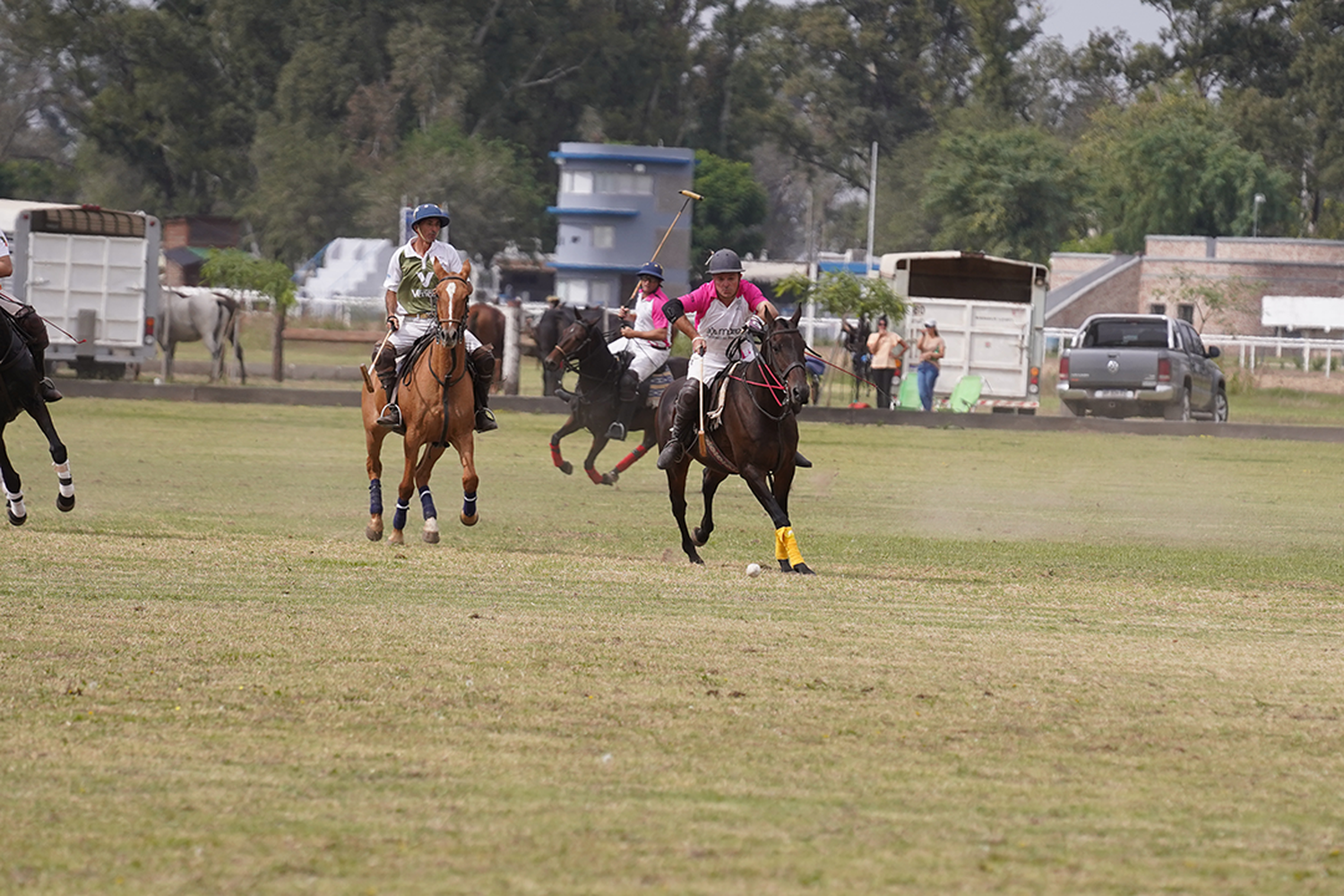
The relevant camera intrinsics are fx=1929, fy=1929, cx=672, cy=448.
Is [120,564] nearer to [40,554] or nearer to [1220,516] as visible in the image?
[40,554]

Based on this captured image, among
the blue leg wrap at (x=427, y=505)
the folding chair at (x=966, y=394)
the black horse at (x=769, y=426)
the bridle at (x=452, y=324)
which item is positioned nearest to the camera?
the black horse at (x=769, y=426)

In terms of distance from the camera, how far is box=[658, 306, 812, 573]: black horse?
509 inches

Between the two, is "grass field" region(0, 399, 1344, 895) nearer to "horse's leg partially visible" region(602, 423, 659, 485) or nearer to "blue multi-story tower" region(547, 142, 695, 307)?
"horse's leg partially visible" region(602, 423, 659, 485)

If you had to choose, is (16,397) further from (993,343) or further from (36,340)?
(993,343)

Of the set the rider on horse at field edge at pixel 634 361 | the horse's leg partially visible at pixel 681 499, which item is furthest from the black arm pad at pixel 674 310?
the rider on horse at field edge at pixel 634 361

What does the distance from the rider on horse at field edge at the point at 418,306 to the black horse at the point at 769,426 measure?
6.69ft

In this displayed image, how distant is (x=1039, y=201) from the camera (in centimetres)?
8794

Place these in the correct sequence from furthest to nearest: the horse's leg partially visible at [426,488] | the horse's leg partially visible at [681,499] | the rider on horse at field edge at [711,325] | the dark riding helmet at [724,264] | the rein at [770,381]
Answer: the horse's leg partially visible at [426,488] → the horse's leg partially visible at [681,499] → the rider on horse at field edge at [711,325] → the dark riding helmet at [724,264] → the rein at [770,381]

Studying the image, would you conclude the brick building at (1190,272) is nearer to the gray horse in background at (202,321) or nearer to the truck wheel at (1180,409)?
the truck wheel at (1180,409)

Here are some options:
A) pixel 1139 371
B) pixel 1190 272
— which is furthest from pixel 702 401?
pixel 1190 272

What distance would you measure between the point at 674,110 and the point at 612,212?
17486 millimetres

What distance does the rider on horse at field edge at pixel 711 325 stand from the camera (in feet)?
44.0

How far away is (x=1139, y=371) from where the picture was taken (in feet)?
113

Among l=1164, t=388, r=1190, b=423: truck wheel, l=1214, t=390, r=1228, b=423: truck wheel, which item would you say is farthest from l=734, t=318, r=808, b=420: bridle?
l=1214, t=390, r=1228, b=423: truck wheel
